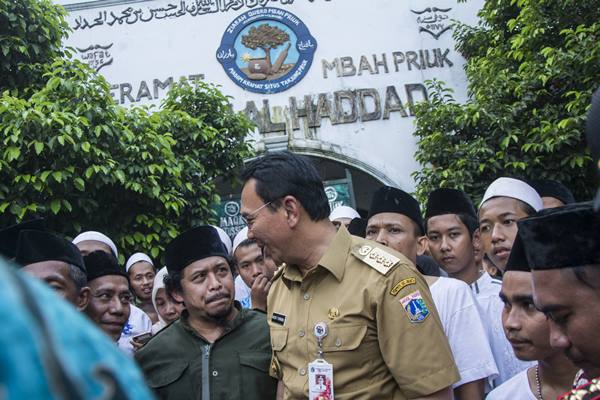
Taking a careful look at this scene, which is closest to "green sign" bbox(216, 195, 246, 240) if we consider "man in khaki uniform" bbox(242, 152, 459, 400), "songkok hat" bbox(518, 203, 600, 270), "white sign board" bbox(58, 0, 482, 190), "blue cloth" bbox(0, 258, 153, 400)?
"white sign board" bbox(58, 0, 482, 190)

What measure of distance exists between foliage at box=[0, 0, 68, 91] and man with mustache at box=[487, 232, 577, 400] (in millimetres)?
5218

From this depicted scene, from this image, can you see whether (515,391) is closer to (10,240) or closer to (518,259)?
(518,259)

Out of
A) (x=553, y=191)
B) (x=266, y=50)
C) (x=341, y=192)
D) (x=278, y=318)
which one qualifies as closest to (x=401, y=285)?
(x=278, y=318)

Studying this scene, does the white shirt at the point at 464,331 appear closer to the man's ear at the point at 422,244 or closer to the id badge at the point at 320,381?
the id badge at the point at 320,381

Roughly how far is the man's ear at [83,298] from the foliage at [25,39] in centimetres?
381

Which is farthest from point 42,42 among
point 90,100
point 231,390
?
point 231,390

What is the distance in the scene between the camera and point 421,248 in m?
3.73

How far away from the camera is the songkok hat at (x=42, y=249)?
2777 millimetres

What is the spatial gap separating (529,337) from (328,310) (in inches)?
25.6

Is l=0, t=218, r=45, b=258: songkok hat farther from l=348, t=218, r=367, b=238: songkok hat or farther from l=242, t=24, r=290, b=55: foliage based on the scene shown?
l=242, t=24, r=290, b=55: foliage

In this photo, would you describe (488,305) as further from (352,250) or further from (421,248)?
(352,250)

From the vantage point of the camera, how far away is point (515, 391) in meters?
2.22

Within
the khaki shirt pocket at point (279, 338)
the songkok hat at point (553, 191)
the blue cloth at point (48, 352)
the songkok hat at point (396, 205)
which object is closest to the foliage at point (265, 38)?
the songkok hat at point (553, 191)

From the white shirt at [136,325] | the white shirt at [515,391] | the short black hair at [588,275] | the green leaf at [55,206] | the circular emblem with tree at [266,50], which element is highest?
the circular emblem with tree at [266,50]
